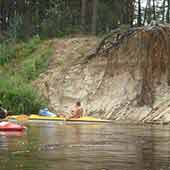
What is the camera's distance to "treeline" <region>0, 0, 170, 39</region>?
45.3m

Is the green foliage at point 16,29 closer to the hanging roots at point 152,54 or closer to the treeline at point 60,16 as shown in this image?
the treeline at point 60,16

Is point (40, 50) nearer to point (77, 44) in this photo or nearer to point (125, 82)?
point (77, 44)

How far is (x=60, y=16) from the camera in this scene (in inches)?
1829

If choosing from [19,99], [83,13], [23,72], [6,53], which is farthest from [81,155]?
[83,13]

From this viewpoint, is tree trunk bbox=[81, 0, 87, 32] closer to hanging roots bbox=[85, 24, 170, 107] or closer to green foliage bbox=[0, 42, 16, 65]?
green foliage bbox=[0, 42, 16, 65]

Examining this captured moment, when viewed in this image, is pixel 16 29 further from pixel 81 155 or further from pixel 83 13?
pixel 81 155

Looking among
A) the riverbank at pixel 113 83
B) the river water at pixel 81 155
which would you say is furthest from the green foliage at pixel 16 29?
the river water at pixel 81 155

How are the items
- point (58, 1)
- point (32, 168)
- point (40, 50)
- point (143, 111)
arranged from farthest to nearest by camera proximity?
point (58, 1) → point (40, 50) → point (143, 111) → point (32, 168)

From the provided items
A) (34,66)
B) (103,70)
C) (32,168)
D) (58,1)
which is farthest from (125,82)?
(32,168)

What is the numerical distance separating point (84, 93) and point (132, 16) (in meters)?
18.9

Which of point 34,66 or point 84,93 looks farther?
point 34,66

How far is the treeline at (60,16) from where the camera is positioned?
4534 centimetres

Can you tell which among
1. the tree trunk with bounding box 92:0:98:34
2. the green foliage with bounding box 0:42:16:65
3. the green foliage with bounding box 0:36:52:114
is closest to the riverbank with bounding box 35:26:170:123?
the green foliage with bounding box 0:36:52:114

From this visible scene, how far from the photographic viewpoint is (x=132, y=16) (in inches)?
2077
